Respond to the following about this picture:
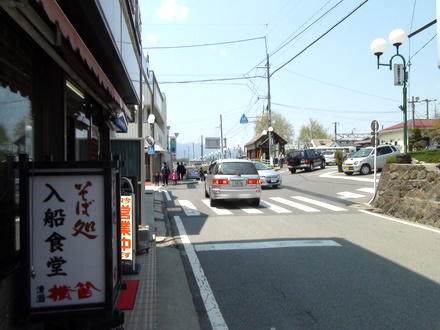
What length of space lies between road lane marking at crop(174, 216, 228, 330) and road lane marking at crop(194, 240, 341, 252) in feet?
0.99

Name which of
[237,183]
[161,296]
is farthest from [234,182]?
[161,296]

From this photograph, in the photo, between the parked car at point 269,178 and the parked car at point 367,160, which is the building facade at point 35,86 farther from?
the parked car at point 367,160

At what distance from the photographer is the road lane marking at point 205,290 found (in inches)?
162

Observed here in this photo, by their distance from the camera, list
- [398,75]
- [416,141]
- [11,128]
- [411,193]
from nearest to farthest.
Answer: [11,128] → [411,193] → [398,75] → [416,141]

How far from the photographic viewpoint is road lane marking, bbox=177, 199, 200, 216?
12.0 m

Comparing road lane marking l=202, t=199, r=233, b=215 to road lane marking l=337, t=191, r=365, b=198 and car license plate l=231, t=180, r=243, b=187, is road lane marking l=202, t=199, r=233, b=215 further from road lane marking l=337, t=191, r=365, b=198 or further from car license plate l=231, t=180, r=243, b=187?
road lane marking l=337, t=191, r=365, b=198

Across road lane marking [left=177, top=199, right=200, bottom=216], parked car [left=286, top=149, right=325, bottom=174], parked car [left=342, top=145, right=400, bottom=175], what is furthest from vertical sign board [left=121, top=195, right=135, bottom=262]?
parked car [left=286, top=149, right=325, bottom=174]

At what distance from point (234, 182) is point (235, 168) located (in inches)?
24.3

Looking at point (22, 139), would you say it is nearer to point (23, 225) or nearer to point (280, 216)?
point (23, 225)

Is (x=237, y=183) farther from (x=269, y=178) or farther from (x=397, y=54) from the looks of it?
(x=269, y=178)

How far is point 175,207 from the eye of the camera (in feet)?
45.1

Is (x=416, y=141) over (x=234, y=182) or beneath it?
over

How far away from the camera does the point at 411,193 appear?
10594 mm

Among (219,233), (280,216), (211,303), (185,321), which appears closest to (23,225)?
(185,321)
